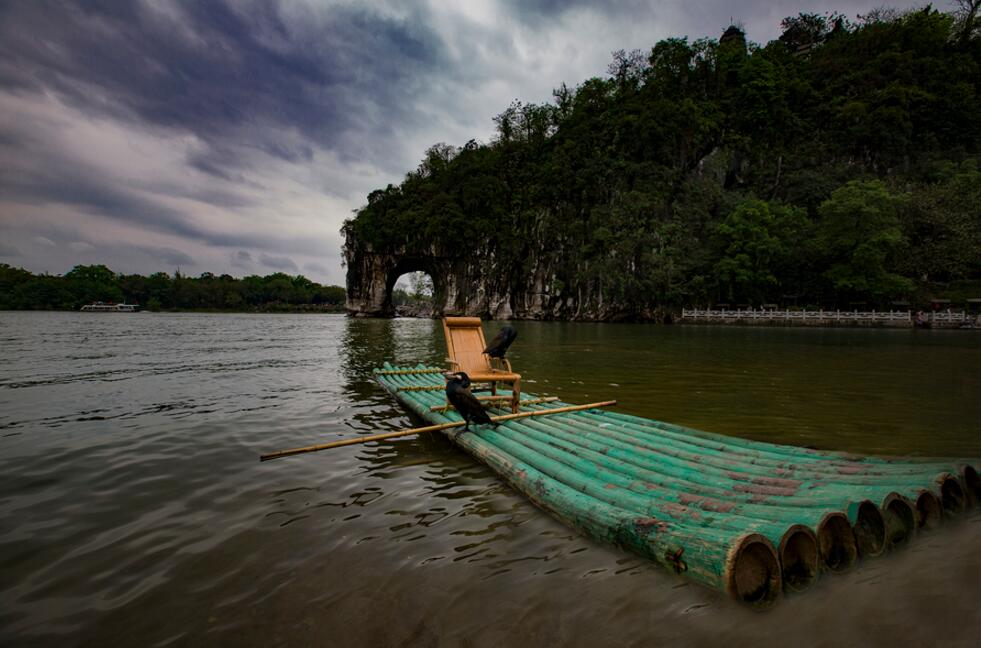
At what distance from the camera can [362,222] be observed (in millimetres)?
68812

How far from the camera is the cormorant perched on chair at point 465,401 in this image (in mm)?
5195

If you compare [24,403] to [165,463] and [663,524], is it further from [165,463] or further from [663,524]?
[663,524]

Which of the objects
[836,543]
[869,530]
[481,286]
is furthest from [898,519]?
[481,286]

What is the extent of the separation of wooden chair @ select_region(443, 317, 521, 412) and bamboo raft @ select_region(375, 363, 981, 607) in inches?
66.7

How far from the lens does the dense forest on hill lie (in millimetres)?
Answer: 36531

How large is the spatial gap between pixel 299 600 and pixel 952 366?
17.2 metres

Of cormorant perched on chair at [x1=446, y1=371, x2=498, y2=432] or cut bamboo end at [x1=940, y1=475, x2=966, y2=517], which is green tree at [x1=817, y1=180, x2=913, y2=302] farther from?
cormorant perched on chair at [x1=446, y1=371, x2=498, y2=432]

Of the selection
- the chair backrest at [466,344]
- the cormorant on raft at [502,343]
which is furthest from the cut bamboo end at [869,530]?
the chair backrest at [466,344]

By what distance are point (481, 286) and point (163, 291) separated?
289ft

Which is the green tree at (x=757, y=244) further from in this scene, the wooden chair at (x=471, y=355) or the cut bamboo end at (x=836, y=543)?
the cut bamboo end at (x=836, y=543)

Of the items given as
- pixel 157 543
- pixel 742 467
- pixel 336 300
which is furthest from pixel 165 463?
pixel 336 300

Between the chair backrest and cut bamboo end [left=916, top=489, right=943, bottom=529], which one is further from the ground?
the chair backrest

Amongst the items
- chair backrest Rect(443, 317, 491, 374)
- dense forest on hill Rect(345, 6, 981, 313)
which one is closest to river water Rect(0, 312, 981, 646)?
chair backrest Rect(443, 317, 491, 374)

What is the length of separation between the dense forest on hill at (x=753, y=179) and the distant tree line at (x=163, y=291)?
251 ft
